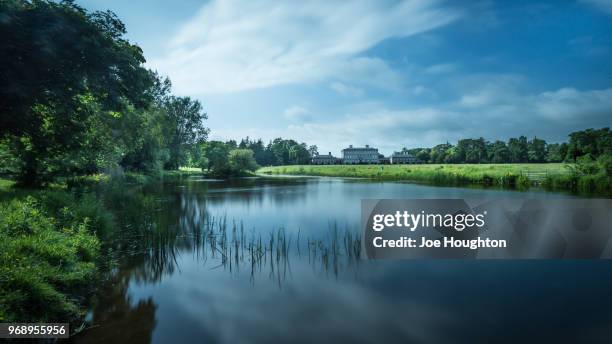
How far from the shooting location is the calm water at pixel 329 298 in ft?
23.2

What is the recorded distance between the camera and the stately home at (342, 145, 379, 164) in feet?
588

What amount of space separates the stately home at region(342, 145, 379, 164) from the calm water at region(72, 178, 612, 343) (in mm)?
168237

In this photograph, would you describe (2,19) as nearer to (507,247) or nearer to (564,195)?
(507,247)

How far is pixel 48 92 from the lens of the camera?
14195mm

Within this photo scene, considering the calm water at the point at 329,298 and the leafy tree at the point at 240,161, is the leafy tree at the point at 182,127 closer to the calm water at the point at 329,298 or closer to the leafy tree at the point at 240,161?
the leafy tree at the point at 240,161

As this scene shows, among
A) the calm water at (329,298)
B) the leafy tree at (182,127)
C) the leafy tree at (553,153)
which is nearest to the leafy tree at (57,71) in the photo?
the calm water at (329,298)

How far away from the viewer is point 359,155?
181000 millimetres

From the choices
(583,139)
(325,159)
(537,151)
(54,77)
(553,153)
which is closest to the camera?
(54,77)

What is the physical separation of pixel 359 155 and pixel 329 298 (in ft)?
575

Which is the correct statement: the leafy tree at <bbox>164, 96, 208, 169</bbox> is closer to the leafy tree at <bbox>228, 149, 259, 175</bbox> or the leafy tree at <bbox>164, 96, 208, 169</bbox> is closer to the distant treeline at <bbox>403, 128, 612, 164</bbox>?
the leafy tree at <bbox>228, 149, 259, 175</bbox>

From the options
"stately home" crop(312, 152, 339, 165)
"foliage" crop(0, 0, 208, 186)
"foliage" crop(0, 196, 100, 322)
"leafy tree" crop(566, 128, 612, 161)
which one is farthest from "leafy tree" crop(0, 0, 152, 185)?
"stately home" crop(312, 152, 339, 165)

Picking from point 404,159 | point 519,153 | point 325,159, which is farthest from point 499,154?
point 325,159

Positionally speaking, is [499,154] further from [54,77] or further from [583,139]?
[54,77]

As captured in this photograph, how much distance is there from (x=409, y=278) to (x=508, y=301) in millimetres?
2800
